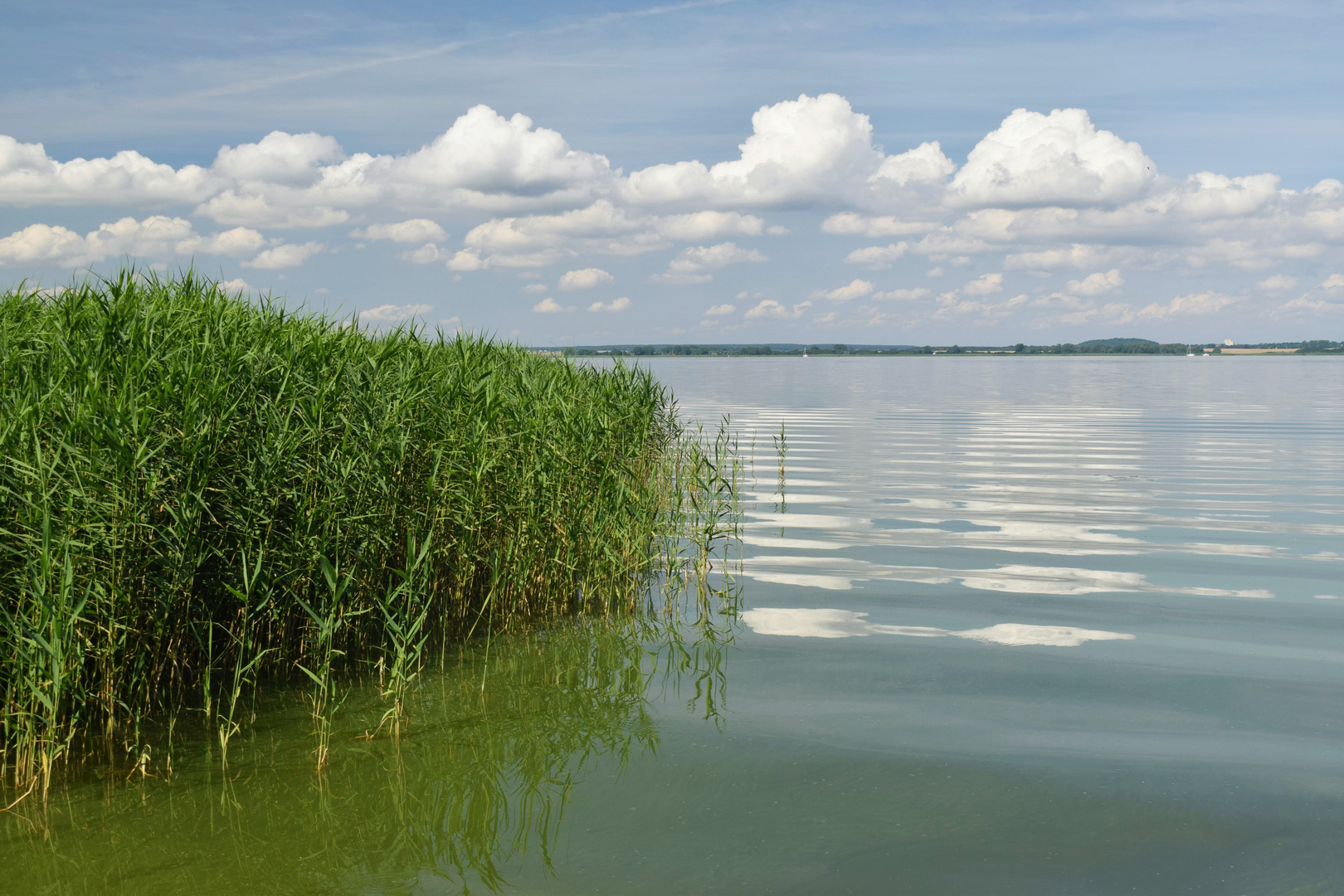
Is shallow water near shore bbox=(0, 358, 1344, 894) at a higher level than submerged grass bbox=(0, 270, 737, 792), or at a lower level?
lower

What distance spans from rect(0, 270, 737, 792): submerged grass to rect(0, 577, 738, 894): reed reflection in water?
0.85ft

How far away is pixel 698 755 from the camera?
649 centimetres

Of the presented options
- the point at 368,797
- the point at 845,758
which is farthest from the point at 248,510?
the point at 845,758

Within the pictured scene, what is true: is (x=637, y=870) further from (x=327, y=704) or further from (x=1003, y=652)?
(x=1003, y=652)

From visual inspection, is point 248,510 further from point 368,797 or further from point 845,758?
point 845,758

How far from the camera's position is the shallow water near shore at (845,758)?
5.08m

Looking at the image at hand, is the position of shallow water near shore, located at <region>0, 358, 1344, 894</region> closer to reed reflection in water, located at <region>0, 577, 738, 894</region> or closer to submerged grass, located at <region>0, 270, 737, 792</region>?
reed reflection in water, located at <region>0, 577, 738, 894</region>

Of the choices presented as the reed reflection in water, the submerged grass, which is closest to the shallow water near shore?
the reed reflection in water

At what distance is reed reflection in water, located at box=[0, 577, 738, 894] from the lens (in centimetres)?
→ 498

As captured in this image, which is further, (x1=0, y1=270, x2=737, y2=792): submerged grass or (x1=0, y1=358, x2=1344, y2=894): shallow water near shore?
(x1=0, y1=270, x2=737, y2=792): submerged grass

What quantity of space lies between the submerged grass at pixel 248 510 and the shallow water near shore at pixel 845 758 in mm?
561

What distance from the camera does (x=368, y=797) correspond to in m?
5.79

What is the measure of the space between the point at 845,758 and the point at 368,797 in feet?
10.5

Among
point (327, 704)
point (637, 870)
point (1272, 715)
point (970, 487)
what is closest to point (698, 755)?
point (637, 870)
